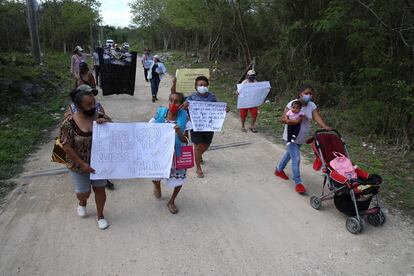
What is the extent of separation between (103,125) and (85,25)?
3665 cm

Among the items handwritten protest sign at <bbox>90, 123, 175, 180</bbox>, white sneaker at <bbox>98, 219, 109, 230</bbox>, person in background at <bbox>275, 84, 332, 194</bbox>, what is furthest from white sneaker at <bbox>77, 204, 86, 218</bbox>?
person in background at <bbox>275, 84, 332, 194</bbox>

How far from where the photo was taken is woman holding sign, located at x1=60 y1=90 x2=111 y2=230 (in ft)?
12.0

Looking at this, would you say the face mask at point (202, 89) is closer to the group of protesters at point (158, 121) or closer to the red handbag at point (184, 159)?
the group of protesters at point (158, 121)

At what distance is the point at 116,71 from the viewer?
11.8 meters

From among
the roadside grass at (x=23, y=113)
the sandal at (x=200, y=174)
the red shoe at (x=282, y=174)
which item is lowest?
the roadside grass at (x=23, y=113)

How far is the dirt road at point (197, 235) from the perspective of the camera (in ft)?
11.7

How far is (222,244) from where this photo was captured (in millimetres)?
3939

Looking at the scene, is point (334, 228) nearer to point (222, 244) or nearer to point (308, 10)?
point (222, 244)

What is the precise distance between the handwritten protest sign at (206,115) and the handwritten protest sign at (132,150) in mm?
1411

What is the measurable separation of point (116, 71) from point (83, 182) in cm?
845

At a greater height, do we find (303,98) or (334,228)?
(303,98)

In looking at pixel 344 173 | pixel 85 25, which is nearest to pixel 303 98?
pixel 344 173

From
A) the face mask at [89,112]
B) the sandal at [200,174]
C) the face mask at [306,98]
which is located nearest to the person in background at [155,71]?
the sandal at [200,174]

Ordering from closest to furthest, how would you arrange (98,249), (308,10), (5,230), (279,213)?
1. (98,249)
2. (5,230)
3. (279,213)
4. (308,10)
